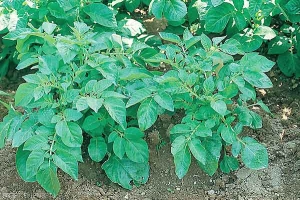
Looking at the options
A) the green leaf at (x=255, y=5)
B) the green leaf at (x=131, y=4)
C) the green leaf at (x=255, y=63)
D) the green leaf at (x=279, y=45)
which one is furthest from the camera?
the green leaf at (x=131, y=4)

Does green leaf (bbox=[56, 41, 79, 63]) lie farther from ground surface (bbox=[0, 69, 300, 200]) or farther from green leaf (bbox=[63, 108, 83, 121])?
ground surface (bbox=[0, 69, 300, 200])

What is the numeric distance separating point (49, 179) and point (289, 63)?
164 centimetres

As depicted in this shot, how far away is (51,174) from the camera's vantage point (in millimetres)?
2875

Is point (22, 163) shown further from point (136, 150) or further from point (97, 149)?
point (136, 150)

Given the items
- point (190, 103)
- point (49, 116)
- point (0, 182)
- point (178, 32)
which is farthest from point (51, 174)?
point (178, 32)

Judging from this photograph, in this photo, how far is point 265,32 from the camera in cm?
357

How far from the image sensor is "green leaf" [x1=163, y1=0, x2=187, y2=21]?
351cm

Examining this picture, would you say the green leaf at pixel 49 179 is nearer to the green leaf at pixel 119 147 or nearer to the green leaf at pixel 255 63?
the green leaf at pixel 119 147

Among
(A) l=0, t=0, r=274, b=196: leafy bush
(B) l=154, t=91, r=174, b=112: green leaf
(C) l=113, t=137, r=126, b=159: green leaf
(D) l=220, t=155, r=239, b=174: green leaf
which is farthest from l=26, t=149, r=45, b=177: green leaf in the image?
(D) l=220, t=155, r=239, b=174: green leaf

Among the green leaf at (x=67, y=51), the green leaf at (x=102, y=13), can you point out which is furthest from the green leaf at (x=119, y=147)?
the green leaf at (x=102, y=13)

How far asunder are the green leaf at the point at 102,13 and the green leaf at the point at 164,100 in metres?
0.79

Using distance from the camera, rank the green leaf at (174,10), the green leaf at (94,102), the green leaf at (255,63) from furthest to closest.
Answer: the green leaf at (174,10)
the green leaf at (255,63)
the green leaf at (94,102)

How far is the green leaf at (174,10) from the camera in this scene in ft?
11.5

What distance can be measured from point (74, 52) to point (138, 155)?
1.92 ft
